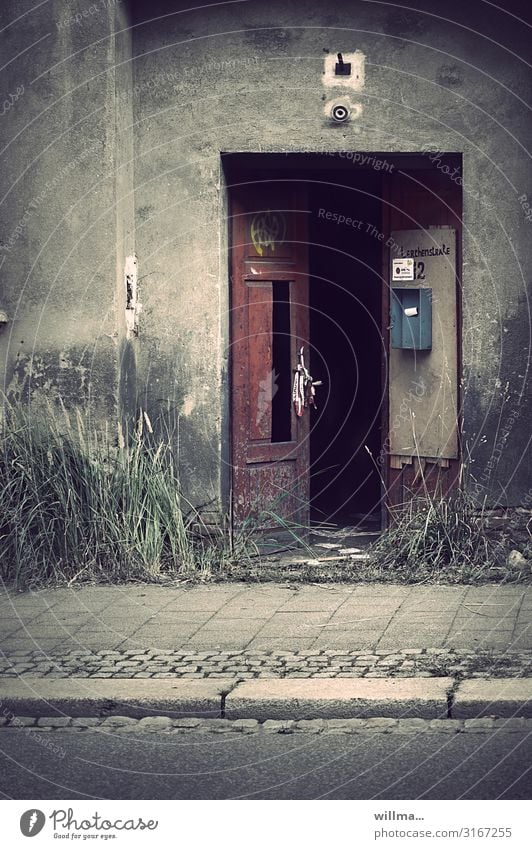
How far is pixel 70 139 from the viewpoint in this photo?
28.4 feet

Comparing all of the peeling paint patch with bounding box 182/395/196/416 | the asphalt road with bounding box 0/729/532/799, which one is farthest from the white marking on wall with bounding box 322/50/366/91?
the asphalt road with bounding box 0/729/532/799

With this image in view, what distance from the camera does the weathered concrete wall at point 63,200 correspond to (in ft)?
28.2

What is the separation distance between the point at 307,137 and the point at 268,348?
167 centimetres

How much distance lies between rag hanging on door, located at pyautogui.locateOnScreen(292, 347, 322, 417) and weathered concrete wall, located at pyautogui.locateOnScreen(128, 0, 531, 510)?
2.94 ft

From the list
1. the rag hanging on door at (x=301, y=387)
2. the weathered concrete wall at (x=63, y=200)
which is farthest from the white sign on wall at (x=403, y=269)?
the weathered concrete wall at (x=63, y=200)

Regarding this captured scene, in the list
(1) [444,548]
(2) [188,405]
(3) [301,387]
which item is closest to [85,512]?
(2) [188,405]

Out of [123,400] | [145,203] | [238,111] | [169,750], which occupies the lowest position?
[169,750]

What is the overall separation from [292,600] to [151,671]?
1.68 m

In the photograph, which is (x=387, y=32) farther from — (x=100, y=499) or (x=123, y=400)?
(x=100, y=499)

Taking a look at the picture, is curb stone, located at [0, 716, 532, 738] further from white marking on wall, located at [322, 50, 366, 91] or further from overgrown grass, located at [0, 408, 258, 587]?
white marking on wall, located at [322, 50, 366, 91]

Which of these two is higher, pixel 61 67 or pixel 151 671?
pixel 61 67

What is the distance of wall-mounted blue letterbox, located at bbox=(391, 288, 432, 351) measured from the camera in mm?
9148

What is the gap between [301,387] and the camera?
9578 mm

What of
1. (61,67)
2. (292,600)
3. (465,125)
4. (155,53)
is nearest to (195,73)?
(155,53)
